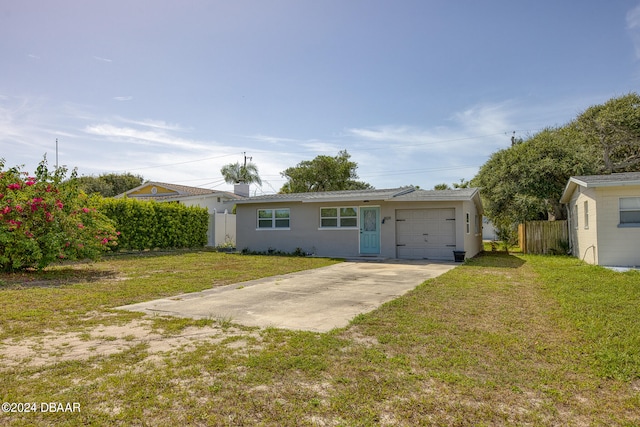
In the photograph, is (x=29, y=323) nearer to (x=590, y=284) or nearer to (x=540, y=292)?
(x=540, y=292)

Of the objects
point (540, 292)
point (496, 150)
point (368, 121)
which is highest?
point (368, 121)

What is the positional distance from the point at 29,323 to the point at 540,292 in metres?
8.58

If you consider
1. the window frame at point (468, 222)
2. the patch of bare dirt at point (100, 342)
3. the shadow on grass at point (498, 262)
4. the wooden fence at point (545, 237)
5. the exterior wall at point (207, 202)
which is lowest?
the shadow on grass at point (498, 262)

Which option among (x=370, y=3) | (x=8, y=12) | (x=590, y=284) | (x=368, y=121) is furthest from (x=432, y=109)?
(x=8, y=12)

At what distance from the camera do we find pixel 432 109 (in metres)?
20.7

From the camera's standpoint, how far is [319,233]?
54.7 feet

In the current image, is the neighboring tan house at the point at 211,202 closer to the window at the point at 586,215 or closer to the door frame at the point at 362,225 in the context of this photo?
the door frame at the point at 362,225

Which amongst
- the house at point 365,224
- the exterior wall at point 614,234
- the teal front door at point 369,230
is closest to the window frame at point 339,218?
the house at point 365,224

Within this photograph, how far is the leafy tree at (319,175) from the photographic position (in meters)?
38.0

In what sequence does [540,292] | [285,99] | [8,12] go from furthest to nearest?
[285,99] → [8,12] → [540,292]

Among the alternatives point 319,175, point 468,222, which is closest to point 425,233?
point 468,222

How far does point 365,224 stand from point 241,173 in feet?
76.2

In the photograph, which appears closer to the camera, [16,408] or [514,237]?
[16,408]

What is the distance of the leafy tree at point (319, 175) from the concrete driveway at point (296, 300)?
2834cm
